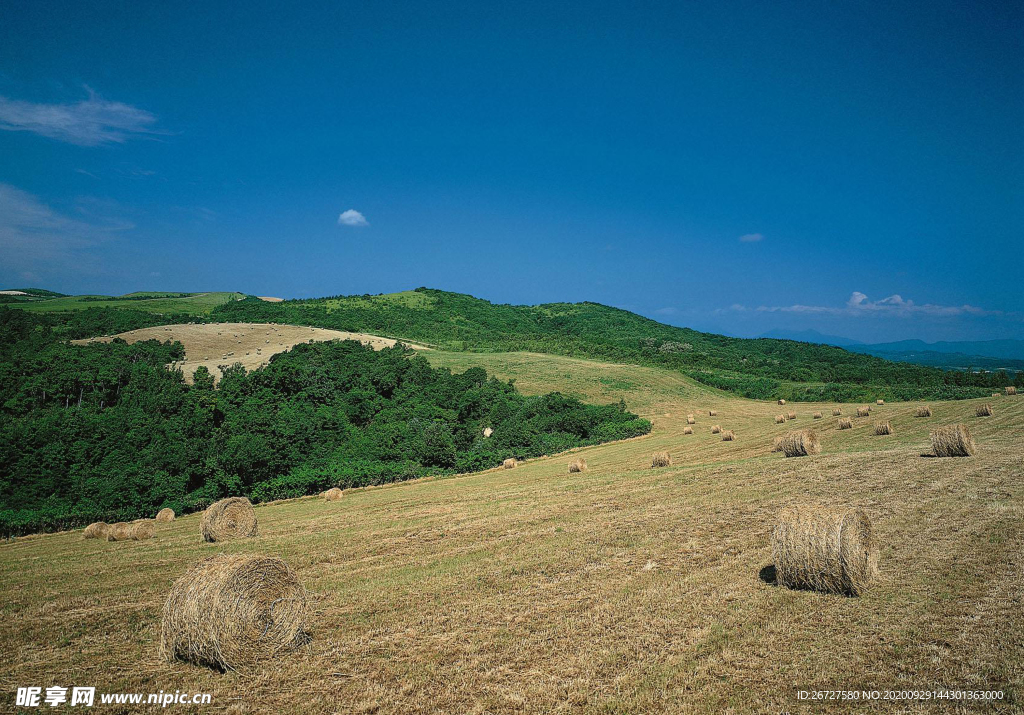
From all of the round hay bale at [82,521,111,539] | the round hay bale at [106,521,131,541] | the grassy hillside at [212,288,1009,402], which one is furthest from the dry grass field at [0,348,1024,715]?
the grassy hillside at [212,288,1009,402]

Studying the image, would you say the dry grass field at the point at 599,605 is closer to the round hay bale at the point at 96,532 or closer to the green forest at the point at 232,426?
the round hay bale at the point at 96,532

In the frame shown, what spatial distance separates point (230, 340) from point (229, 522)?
5385 centimetres

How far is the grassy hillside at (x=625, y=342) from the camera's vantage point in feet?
187

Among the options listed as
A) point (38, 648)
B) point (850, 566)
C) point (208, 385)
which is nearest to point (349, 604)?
point (38, 648)

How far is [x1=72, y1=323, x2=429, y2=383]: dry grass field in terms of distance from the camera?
55.7 meters

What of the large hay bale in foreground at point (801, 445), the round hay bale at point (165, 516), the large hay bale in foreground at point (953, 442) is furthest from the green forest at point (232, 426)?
the large hay bale in foreground at point (953, 442)

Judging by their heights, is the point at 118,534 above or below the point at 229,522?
below

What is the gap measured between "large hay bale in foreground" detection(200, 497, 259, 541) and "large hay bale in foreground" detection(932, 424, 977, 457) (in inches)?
855

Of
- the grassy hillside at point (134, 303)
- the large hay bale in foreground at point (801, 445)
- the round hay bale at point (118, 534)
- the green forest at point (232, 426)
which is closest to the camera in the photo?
the round hay bale at point (118, 534)

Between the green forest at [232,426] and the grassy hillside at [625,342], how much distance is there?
27.5 metres

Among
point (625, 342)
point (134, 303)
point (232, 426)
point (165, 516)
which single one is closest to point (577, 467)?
point (165, 516)

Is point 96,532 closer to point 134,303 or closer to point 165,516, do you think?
point 165,516

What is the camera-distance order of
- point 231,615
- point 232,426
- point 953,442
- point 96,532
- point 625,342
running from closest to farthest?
point 231,615 → point 953,442 → point 96,532 → point 232,426 → point 625,342

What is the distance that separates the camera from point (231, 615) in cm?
693
